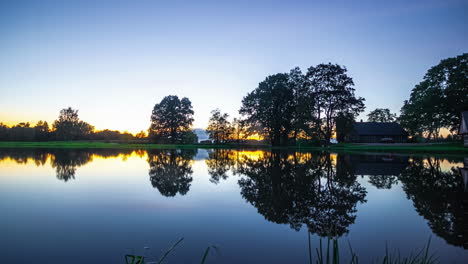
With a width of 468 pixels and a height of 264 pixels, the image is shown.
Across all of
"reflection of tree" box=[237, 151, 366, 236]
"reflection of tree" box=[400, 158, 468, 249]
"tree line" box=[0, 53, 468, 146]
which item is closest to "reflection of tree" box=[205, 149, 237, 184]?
"reflection of tree" box=[237, 151, 366, 236]

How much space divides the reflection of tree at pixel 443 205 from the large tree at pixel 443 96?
1639 inches

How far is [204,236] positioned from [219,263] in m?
1.13

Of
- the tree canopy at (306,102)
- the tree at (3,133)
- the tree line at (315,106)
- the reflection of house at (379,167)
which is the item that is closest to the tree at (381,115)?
the tree line at (315,106)

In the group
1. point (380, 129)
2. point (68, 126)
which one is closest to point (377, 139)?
point (380, 129)

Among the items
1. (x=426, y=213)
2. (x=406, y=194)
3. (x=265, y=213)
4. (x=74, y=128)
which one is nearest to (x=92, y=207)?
(x=265, y=213)

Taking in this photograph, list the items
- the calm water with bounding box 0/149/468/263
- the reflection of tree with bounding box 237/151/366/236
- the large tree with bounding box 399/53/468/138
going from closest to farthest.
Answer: the calm water with bounding box 0/149/468/263
the reflection of tree with bounding box 237/151/366/236
the large tree with bounding box 399/53/468/138

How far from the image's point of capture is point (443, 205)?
23.9 ft

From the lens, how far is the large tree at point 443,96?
43094mm

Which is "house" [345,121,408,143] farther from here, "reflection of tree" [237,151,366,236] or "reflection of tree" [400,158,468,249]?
"reflection of tree" [237,151,366,236]

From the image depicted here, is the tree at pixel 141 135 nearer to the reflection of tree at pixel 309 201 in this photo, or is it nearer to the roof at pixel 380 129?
the roof at pixel 380 129

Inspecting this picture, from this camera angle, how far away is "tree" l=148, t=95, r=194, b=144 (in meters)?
71.3

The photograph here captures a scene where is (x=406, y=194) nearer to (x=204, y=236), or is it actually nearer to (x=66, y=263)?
(x=204, y=236)

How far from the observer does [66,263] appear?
3.68 metres

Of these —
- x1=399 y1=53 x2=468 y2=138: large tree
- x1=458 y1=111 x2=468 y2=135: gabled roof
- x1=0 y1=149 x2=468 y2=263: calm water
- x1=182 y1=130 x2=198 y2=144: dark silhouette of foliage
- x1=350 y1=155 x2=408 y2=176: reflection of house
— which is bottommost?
x1=0 y1=149 x2=468 y2=263: calm water
